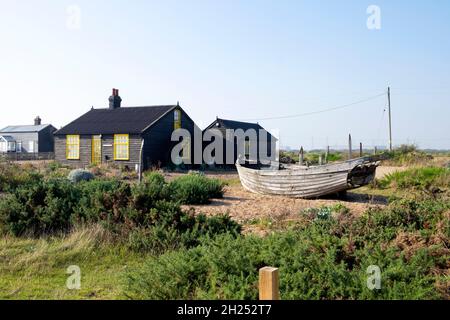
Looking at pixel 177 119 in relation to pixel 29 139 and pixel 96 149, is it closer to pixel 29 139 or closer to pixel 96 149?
pixel 96 149

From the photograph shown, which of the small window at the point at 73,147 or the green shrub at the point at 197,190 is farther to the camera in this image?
the small window at the point at 73,147

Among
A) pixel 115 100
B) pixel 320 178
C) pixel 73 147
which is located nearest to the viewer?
pixel 320 178

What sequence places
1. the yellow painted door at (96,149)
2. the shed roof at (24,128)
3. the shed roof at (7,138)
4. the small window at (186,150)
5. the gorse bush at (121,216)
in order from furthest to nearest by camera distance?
the shed roof at (7,138) < the shed roof at (24,128) < the small window at (186,150) < the yellow painted door at (96,149) < the gorse bush at (121,216)

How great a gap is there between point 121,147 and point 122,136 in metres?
0.74

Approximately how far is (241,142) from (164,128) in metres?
7.62

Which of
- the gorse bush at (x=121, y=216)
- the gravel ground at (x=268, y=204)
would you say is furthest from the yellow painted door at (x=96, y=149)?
the gorse bush at (x=121, y=216)

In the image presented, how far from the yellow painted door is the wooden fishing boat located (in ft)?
58.8

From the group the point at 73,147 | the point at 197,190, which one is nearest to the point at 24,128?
the point at 73,147

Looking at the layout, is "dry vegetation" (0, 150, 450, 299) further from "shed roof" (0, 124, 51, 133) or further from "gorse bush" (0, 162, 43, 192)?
"shed roof" (0, 124, 51, 133)

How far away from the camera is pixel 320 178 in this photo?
13.9 meters

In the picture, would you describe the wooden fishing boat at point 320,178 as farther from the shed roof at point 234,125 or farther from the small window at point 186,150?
the shed roof at point 234,125

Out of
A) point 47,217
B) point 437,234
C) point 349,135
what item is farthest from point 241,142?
point 437,234

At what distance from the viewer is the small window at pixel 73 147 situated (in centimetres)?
3188

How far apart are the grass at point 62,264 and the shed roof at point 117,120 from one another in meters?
21.5
